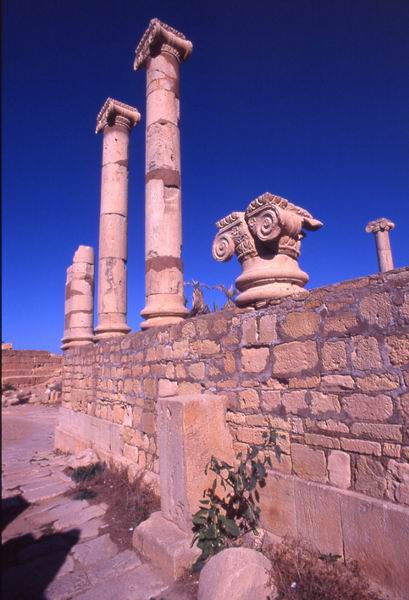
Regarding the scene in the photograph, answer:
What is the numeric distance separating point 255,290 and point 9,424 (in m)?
11.2

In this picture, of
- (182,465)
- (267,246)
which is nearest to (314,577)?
(182,465)

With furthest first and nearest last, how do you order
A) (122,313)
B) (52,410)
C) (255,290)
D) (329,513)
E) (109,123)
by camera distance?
1. (52,410)
2. (109,123)
3. (122,313)
4. (255,290)
5. (329,513)

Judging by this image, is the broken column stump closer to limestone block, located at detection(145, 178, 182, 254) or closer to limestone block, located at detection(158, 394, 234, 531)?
limestone block, located at detection(158, 394, 234, 531)

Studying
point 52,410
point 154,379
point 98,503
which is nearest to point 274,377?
point 154,379

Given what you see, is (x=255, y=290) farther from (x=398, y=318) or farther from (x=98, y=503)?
(x=98, y=503)

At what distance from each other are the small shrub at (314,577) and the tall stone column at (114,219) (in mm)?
5630

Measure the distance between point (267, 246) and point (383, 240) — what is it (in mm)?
13327

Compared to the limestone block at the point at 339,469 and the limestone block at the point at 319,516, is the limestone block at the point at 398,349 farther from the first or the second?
the limestone block at the point at 319,516

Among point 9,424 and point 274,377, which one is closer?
point 274,377

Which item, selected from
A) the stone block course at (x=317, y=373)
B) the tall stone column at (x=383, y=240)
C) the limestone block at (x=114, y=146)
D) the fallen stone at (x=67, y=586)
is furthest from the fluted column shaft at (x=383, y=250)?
the fallen stone at (x=67, y=586)

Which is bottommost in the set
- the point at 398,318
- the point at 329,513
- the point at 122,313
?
the point at 329,513

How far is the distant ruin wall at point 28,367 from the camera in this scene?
18.9 m

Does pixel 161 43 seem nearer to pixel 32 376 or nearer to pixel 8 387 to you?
pixel 8 387

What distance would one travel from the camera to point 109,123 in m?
8.58
